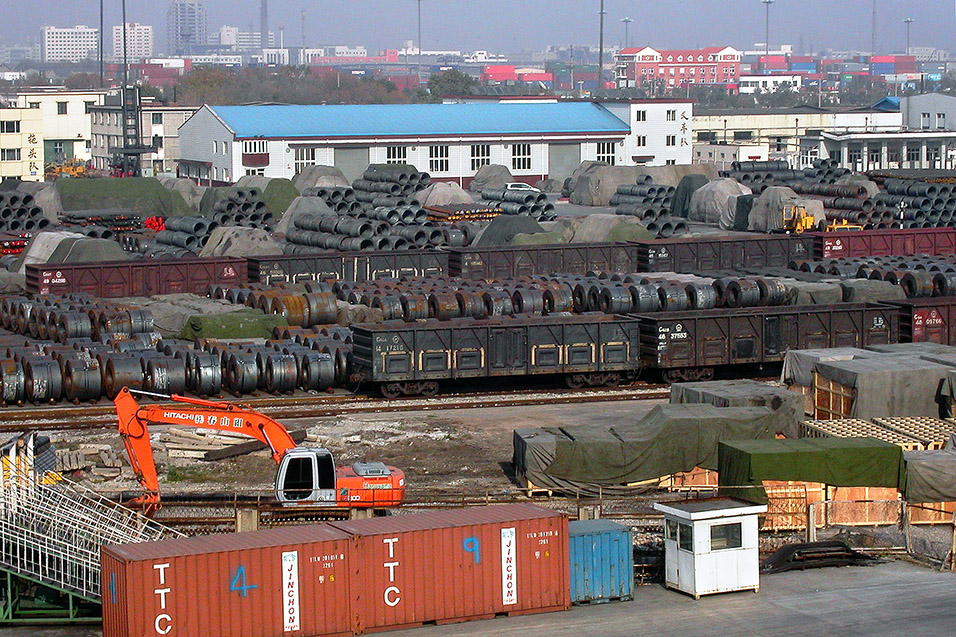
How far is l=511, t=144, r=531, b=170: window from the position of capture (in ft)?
331

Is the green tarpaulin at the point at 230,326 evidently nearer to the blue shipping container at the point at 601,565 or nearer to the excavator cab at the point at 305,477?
the excavator cab at the point at 305,477

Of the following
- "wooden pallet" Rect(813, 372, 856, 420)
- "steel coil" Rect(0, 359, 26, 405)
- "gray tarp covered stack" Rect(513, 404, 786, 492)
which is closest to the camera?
"gray tarp covered stack" Rect(513, 404, 786, 492)

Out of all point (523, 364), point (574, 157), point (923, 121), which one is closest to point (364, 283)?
point (523, 364)

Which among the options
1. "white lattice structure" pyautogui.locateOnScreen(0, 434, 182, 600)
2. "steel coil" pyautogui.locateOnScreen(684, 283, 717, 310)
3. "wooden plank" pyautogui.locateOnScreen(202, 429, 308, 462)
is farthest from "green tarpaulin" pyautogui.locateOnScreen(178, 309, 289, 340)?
"white lattice structure" pyautogui.locateOnScreen(0, 434, 182, 600)

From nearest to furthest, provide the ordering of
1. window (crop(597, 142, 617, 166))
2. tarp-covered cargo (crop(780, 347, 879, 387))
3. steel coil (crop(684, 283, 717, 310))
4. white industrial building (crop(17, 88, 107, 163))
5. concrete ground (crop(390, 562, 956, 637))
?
concrete ground (crop(390, 562, 956, 637)) < tarp-covered cargo (crop(780, 347, 879, 387)) < steel coil (crop(684, 283, 717, 310)) < window (crop(597, 142, 617, 166)) < white industrial building (crop(17, 88, 107, 163))

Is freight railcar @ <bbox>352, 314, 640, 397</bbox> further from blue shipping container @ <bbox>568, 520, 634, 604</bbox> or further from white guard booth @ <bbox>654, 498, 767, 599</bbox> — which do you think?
white guard booth @ <bbox>654, 498, 767, 599</bbox>

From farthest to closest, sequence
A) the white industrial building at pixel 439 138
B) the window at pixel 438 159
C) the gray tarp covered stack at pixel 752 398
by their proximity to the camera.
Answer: the window at pixel 438 159, the white industrial building at pixel 439 138, the gray tarp covered stack at pixel 752 398

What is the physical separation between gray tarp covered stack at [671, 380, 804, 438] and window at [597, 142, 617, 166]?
243 ft

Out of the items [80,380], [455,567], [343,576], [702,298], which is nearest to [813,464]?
[455,567]

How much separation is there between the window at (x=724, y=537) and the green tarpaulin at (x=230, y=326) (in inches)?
918

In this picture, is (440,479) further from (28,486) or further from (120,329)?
A: (120,329)

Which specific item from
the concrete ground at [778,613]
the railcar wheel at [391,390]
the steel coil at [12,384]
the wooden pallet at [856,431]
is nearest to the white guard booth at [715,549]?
the concrete ground at [778,613]

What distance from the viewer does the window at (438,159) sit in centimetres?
9812

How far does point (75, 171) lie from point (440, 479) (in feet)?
283
